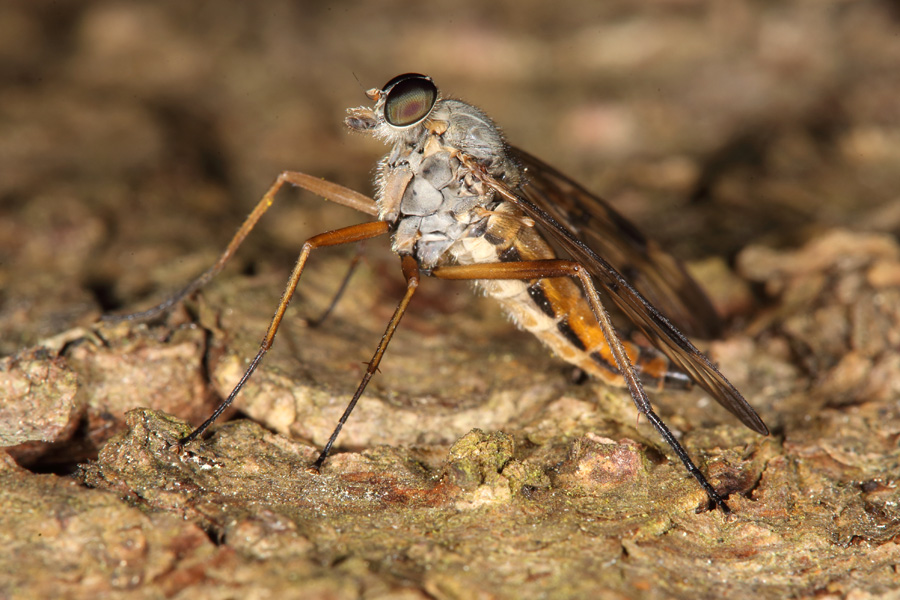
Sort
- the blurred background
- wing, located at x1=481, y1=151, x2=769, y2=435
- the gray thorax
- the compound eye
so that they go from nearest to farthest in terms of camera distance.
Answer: wing, located at x1=481, y1=151, x2=769, y2=435 → the compound eye → the gray thorax → the blurred background

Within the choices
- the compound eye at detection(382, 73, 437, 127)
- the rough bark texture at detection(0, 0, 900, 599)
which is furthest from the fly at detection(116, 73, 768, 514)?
the rough bark texture at detection(0, 0, 900, 599)

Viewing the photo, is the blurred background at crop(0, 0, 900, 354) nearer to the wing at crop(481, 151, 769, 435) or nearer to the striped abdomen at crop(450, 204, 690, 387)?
the striped abdomen at crop(450, 204, 690, 387)

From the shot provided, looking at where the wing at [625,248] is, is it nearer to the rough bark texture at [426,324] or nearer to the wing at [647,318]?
the rough bark texture at [426,324]

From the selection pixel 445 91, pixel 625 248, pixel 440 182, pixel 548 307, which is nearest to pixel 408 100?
pixel 440 182

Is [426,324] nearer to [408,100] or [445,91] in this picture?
[408,100]

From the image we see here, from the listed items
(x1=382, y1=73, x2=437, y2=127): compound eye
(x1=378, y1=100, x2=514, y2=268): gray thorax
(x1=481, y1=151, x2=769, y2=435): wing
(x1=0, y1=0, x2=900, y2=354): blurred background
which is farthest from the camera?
(x1=0, y1=0, x2=900, y2=354): blurred background

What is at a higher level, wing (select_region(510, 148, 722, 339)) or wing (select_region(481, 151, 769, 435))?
wing (select_region(510, 148, 722, 339))

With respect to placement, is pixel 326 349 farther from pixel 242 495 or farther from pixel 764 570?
pixel 764 570
